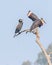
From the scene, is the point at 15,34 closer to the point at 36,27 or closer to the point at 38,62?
the point at 36,27

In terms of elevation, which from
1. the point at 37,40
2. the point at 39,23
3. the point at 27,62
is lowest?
the point at 37,40

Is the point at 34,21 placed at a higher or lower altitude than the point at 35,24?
higher

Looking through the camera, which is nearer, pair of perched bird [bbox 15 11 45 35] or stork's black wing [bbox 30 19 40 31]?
stork's black wing [bbox 30 19 40 31]

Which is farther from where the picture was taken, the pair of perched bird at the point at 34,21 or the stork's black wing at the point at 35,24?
the pair of perched bird at the point at 34,21

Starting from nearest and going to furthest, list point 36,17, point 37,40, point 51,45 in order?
point 37,40 < point 36,17 < point 51,45

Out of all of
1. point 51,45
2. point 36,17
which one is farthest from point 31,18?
point 51,45

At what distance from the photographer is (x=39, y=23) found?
13.1 metres

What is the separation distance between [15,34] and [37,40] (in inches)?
41.3

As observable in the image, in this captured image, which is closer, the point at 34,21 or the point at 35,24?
the point at 35,24

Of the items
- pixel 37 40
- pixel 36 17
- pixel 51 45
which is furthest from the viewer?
pixel 51 45

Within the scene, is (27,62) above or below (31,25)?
above

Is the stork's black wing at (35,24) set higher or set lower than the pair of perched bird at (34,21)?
lower

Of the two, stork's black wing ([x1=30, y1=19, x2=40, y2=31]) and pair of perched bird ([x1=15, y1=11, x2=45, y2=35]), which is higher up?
pair of perched bird ([x1=15, y1=11, x2=45, y2=35])

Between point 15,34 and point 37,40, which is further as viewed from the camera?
point 15,34
